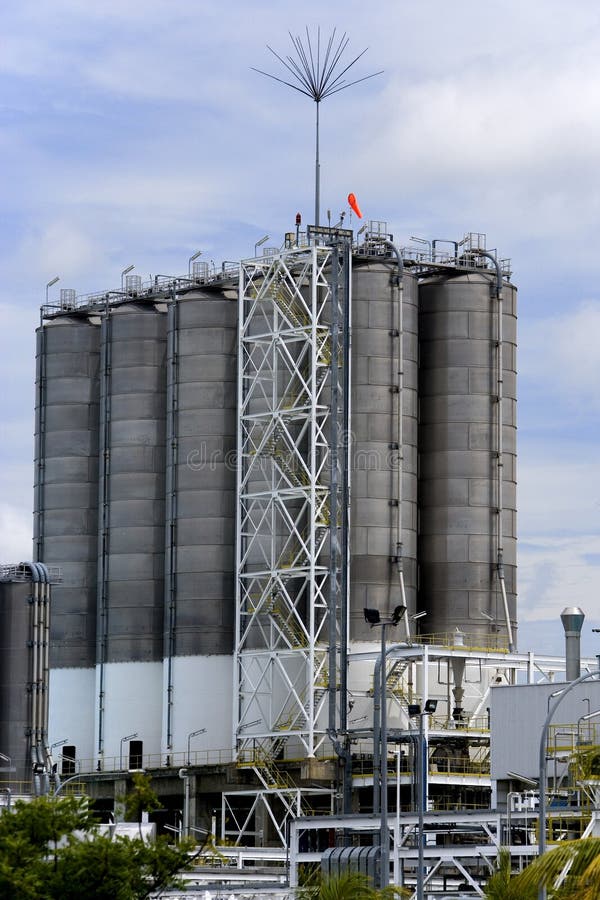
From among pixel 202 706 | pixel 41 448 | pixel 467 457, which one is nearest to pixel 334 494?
pixel 467 457

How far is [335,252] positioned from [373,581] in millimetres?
18071

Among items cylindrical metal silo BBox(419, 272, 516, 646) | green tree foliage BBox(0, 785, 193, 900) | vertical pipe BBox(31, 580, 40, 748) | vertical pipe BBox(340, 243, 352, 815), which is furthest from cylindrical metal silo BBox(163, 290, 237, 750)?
green tree foliage BBox(0, 785, 193, 900)

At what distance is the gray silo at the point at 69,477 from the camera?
370 ft

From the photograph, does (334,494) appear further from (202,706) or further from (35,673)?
(35,673)

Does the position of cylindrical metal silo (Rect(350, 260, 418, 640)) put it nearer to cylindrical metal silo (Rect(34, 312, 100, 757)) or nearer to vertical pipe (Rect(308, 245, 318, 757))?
vertical pipe (Rect(308, 245, 318, 757))

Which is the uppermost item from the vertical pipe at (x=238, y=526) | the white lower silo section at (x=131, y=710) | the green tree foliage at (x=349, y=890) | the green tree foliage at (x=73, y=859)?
the vertical pipe at (x=238, y=526)

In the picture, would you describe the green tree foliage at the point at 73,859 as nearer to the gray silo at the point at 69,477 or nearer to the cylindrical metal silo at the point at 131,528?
the cylindrical metal silo at the point at 131,528

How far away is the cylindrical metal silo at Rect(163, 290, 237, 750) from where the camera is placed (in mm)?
105875

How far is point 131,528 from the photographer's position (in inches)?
4360

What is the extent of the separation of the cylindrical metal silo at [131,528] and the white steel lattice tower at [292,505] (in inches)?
321

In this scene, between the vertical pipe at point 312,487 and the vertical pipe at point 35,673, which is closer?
the vertical pipe at point 35,673

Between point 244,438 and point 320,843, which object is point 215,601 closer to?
point 244,438

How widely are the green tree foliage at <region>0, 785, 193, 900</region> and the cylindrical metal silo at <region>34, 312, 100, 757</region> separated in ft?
224

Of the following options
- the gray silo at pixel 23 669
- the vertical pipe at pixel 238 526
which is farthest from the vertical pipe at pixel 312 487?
the gray silo at pixel 23 669
